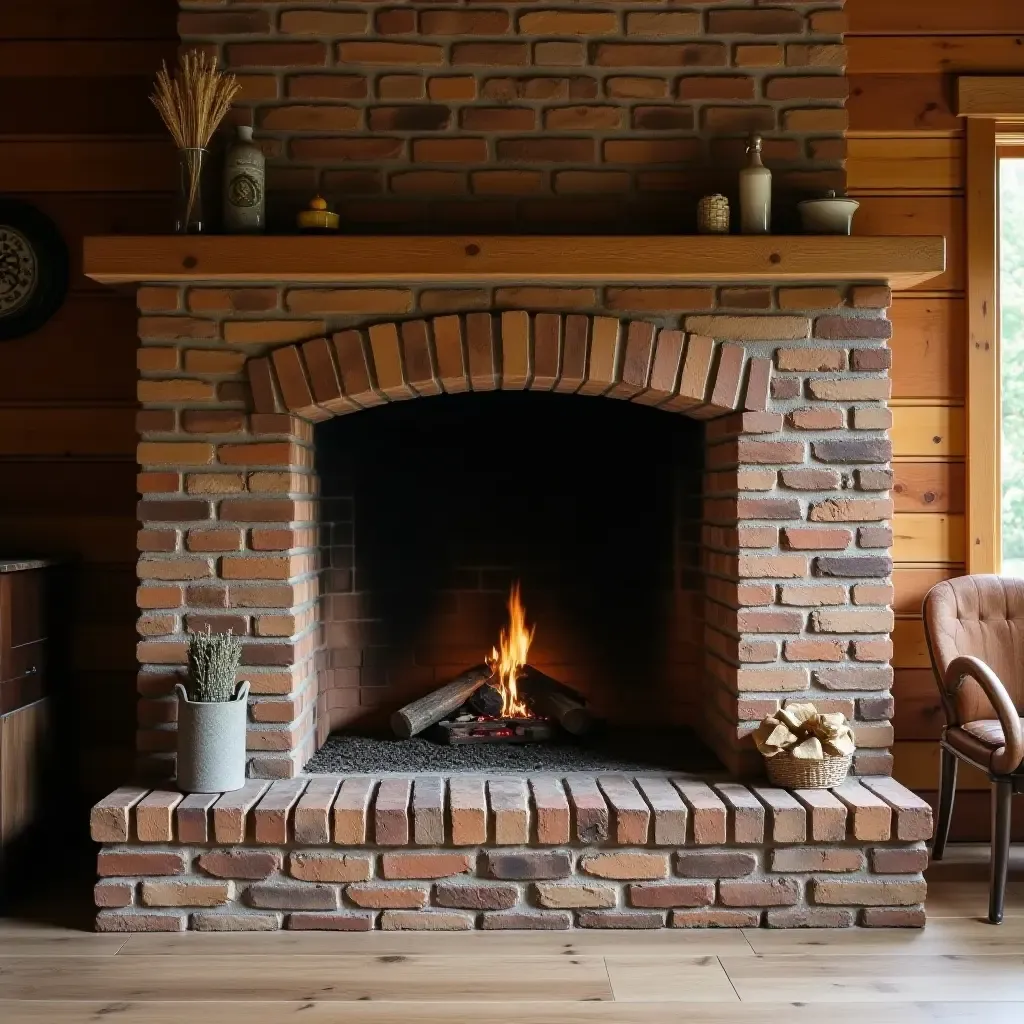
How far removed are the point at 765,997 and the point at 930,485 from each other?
166 cm

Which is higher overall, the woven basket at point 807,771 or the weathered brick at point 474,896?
the woven basket at point 807,771

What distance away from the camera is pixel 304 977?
225 cm

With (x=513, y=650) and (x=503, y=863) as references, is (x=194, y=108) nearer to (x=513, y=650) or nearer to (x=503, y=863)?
(x=513, y=650)

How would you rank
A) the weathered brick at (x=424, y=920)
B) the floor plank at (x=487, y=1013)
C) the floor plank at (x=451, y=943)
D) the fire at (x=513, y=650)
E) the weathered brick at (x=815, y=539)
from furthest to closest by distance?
the fire at (x=513, y=650) < the weathered brick at (x=815, y=539) < the weathered brick at (x=424, y=920) < the floor plank at (x=451, y=943) < the floor plank at (x=487, y=1013)

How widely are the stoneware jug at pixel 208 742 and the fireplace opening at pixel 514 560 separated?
2.13 feet

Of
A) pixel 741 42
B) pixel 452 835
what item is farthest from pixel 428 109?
pixel 452 835

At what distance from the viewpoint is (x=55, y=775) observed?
299 centimetres

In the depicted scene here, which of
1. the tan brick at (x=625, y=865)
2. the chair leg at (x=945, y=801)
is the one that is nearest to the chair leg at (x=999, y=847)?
the chair leg at (x=945, y=801)

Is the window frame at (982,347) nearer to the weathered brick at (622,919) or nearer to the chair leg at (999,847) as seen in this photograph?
the chair leg at (999,847)

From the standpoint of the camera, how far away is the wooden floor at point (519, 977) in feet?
6.88

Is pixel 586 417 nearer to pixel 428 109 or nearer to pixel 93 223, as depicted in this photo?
pixel 428 109

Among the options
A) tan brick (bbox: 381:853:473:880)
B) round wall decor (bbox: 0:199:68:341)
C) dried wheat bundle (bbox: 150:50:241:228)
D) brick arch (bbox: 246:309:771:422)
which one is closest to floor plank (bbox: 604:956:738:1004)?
tan brick (bbox: 381:853:473:880)

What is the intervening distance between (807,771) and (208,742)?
1410mm

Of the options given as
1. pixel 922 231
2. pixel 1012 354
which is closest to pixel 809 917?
pixel 1012 354
